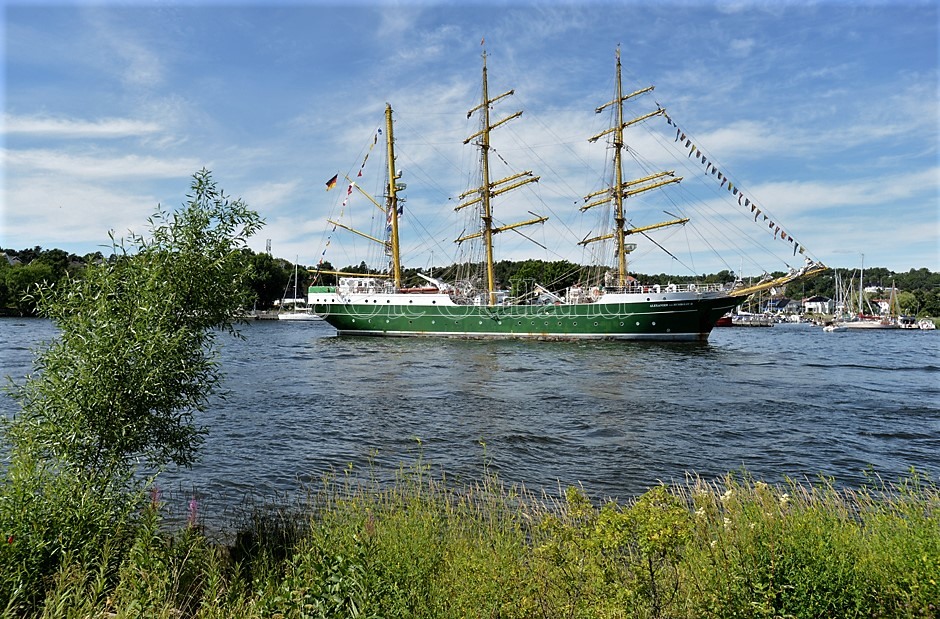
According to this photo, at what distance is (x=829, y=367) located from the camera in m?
36.2

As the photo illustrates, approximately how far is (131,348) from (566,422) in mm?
14614

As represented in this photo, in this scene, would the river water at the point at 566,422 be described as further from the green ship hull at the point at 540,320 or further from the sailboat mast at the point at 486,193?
the sailboat mast at the point at 486,193

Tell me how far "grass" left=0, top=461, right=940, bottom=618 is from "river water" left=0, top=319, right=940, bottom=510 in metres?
2.89

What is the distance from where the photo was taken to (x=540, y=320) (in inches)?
2190

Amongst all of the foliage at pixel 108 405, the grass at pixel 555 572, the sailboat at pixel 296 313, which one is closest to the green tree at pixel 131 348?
the foliage at pixel 108 405

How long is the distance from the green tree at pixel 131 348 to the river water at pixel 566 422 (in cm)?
90

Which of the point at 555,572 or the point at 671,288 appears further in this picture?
the point at 671,288

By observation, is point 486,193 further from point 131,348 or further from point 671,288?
point 131,348

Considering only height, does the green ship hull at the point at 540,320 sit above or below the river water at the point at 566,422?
above

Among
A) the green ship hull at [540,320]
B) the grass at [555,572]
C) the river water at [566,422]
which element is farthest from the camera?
the green ship hull at [540,320]

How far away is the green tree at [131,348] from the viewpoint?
6707 millimetres

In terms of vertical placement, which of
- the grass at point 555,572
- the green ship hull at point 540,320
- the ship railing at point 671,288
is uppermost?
the ship railing at point 671,288

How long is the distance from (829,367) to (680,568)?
36.7m

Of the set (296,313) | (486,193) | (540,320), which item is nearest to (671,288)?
(540,320)
